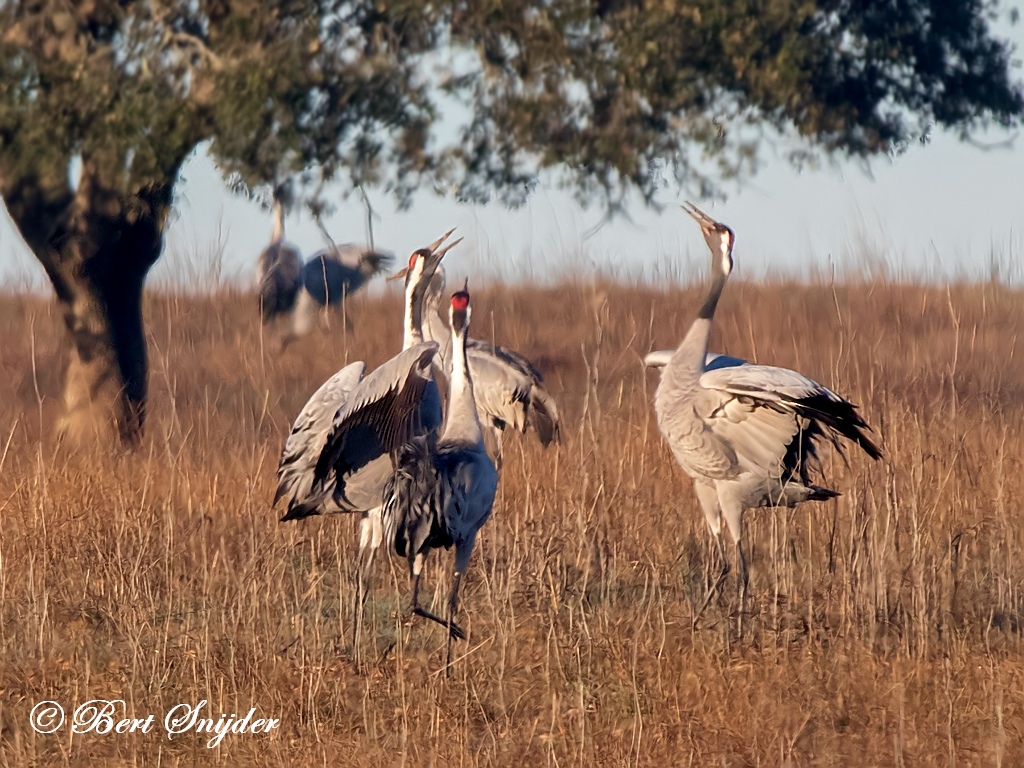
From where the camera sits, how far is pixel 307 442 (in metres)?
6.48

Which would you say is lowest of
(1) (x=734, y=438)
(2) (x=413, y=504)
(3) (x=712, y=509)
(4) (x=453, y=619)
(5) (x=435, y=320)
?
(4) (x=453, y=619)

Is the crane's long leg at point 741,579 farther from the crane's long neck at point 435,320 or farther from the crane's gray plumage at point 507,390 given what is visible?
the crane's long neck at point 435,320

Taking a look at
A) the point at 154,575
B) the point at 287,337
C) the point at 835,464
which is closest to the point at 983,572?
the point at 835,464

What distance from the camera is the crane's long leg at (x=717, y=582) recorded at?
551cm

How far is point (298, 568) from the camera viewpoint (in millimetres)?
6766

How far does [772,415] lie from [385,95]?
403 cm

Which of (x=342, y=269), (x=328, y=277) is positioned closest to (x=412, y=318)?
(x=328, y=277)

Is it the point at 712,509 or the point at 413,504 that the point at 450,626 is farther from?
the point at 712,509

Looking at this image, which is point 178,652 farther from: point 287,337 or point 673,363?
point 287,337

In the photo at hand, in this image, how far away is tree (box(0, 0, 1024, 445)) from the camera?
8.64 meters

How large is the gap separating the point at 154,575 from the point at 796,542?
284 centimetres

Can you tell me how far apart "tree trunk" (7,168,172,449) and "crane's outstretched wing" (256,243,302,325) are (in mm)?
2487

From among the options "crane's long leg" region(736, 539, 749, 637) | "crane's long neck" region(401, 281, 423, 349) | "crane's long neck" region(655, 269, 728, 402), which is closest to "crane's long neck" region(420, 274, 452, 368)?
"crane's long neck" region(401, 281, 423, 349)

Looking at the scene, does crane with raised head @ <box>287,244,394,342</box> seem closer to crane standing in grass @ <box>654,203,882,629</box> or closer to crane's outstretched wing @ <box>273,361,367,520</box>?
crane's outstretched wing @ <box>273,361,367,520</box>
